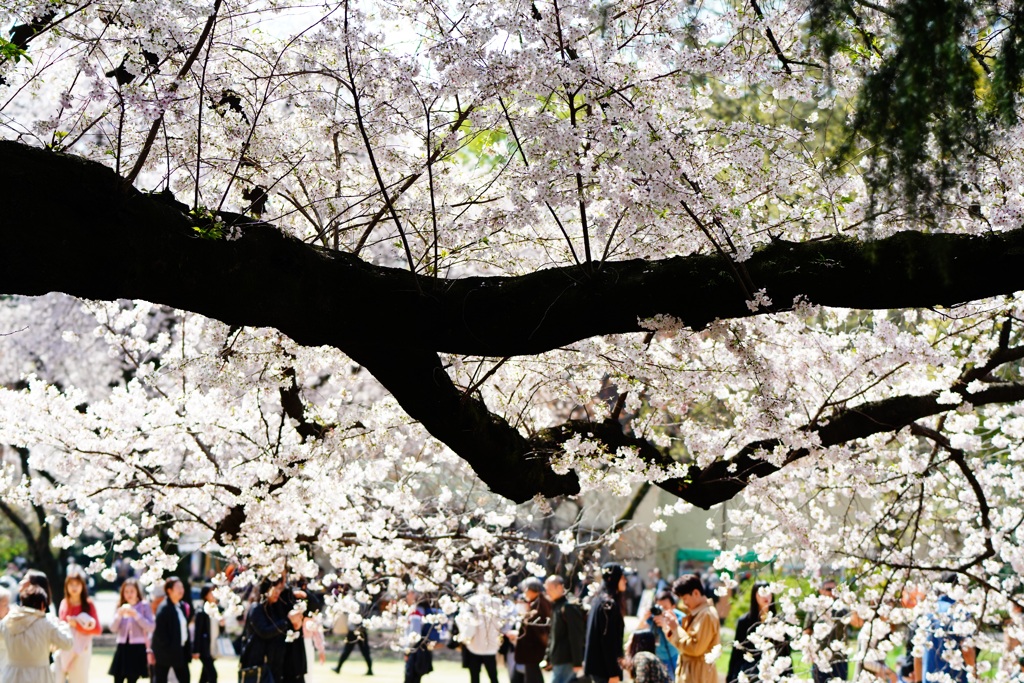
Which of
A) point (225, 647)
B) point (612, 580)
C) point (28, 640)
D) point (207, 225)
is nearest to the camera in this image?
point (207, 225)

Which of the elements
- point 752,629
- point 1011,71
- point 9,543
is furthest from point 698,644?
point 9,543

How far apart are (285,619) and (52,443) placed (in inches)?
115

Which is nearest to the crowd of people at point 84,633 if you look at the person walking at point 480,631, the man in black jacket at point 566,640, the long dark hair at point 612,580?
the person walking at point 480,631

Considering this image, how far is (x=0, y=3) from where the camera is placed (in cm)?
390

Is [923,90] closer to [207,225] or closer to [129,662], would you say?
[207,225]

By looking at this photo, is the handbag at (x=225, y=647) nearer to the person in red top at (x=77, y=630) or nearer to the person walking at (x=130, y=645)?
the person walking at (x=130, y=645)

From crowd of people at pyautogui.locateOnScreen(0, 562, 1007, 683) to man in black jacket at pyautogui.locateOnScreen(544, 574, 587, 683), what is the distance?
11 millimetres

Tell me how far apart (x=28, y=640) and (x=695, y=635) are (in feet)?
14.6

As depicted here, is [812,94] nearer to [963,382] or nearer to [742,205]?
[742,205]

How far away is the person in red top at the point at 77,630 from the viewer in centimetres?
891

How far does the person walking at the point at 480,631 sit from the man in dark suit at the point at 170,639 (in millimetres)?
2503

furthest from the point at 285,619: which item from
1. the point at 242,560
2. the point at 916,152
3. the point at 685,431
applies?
the point at 916,152

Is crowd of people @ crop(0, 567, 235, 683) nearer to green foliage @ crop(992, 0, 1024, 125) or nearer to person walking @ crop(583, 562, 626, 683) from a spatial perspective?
person walking @ crop(583, 562, 626, 683)

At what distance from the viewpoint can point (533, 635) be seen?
9070 millimetres
